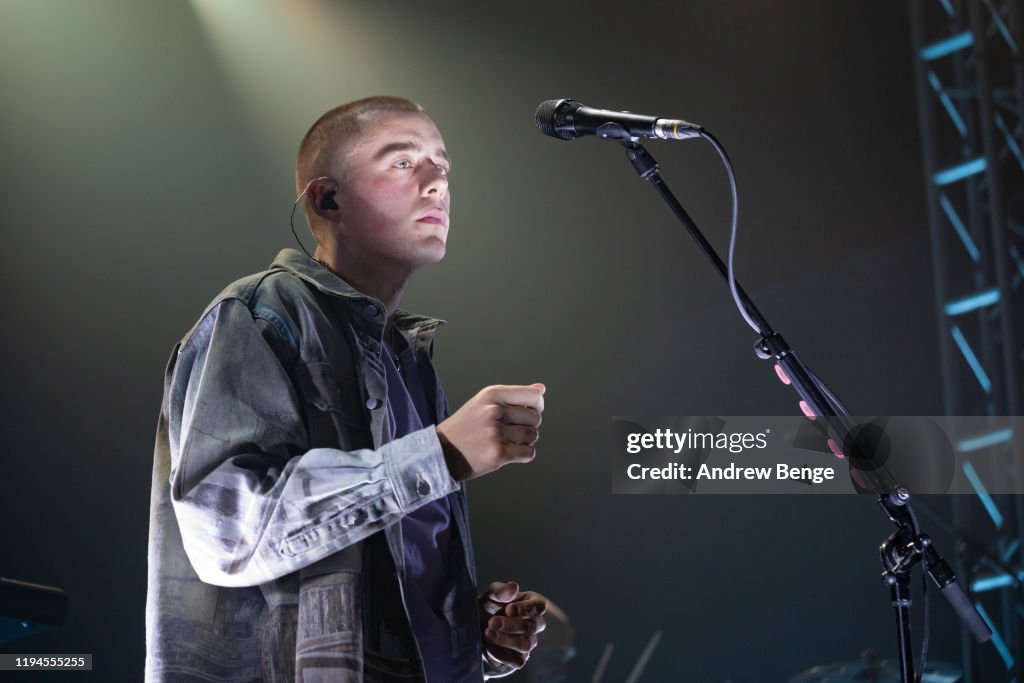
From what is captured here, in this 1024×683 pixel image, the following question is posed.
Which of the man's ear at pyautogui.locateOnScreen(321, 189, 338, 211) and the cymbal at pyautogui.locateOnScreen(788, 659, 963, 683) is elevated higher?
the man's ear at pyautogui.locateOnScreen(321, 189, 338, 211)

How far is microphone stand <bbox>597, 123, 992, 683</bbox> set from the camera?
169cm

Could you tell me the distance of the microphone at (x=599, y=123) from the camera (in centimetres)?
168

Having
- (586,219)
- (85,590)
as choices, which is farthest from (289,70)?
(85,590)

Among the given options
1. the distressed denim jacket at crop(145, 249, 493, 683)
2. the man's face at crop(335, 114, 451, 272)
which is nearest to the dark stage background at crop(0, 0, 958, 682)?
the man's face at crop(335, 114, 451, 272)

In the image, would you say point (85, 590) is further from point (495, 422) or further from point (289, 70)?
point (495, 422)

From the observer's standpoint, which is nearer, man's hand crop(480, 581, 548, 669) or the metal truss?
man's hand crop(480, 581, 548, 669)

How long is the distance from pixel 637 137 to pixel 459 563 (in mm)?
858

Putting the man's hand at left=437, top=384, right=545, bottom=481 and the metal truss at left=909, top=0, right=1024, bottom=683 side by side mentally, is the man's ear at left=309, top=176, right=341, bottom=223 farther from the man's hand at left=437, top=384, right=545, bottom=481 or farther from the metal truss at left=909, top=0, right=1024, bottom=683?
the metal truss at left=909, top=0, right=1024, bottom=683

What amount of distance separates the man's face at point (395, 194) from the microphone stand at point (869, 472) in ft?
1.31

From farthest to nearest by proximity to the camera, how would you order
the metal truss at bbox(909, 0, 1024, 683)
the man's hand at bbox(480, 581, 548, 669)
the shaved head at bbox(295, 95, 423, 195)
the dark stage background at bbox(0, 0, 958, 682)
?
the metal truss at bbox(909, 0, 1024, 683) → the dark stage background at bbox(0, 0, 958, 682) → the shaved head at bbox(295, 95, 423, 195) → the man's hand at bbox(480, 581, 548, 669)

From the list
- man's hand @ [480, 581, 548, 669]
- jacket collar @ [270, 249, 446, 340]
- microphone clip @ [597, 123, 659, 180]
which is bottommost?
man's hand @ [480, 581, 548, 669]

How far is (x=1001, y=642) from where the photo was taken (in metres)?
3.68

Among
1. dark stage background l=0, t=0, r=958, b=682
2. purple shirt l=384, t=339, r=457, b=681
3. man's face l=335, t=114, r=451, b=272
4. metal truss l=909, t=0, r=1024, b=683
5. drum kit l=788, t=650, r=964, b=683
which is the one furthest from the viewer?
metal truss l=909, t=0, r=1024, b=683

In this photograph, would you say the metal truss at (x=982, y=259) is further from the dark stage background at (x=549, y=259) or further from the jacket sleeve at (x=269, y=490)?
the jacket sleeve at (x=269, y=490)
